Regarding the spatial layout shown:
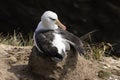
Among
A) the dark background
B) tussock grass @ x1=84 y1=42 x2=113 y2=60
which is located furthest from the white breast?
the dark background

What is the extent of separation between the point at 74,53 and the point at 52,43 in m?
0.44

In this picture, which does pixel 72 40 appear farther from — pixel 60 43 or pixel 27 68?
pixel 27 68

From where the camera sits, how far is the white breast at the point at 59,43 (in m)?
6.42

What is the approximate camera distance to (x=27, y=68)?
22.8 ft

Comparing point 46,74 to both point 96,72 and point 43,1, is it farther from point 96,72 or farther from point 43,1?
point 43,1

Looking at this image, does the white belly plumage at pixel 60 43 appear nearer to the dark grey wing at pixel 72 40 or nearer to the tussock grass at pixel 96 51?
the dark grey wing at pixel 72 40

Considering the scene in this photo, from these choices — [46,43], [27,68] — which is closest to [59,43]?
[46,43]

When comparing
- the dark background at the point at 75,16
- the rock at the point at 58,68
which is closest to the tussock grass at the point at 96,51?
the rock at the point at 58,68

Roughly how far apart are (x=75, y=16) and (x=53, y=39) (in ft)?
20.5

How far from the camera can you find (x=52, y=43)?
6.44m

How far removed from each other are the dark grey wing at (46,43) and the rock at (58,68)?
161 millimetres

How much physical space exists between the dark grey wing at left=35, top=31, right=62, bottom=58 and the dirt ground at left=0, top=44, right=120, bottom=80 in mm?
468

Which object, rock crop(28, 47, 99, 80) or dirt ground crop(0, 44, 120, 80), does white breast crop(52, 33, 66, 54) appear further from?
dirt ground crop(0, 44, 120, 80)

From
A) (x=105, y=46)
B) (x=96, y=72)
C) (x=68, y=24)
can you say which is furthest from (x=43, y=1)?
(x=96, y=72)
